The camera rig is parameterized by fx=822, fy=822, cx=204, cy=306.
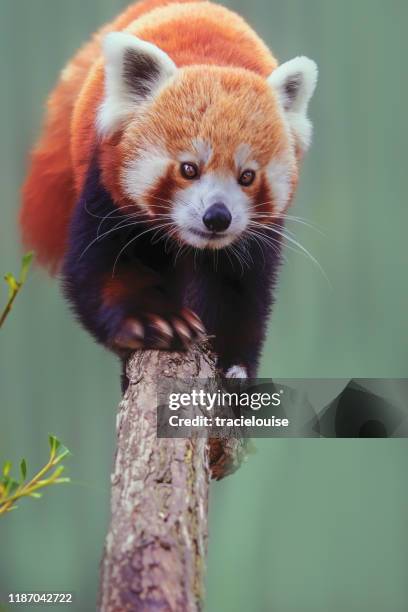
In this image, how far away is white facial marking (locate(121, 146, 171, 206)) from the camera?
217 cm

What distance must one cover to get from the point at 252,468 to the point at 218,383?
16.0 inches

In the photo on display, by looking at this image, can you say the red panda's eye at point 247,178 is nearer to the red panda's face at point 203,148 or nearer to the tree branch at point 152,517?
the red panda's face at point 203,148

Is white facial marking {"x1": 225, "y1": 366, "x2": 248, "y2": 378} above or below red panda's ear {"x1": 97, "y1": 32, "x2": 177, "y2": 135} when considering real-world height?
below

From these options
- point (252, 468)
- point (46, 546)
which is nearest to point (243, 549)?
point (252, 468)

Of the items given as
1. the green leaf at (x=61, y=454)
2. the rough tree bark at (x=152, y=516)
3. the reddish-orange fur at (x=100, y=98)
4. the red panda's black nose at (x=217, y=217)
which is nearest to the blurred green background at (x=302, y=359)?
the reddish-orange fur at (x=100, y=98)

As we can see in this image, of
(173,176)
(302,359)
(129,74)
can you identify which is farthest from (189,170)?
→ (302,359)

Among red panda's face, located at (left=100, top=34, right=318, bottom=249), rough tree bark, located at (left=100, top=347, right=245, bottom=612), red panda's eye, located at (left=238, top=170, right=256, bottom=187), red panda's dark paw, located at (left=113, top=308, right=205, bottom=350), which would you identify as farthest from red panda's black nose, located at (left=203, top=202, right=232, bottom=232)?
rough tree bark, located at (left=100, top=347, right=245, bottom=612)

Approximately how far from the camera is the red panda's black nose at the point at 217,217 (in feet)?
6.81

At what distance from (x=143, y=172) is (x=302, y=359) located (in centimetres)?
77

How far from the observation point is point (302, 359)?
253cm

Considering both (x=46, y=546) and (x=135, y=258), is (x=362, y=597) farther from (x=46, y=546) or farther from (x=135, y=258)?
(x=135, y=258)

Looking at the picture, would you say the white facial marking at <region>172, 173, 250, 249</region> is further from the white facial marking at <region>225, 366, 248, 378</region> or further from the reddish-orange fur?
the white facial marking at <region>225, 366, 248, 378</region>

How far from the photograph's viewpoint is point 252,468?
2.50 meters

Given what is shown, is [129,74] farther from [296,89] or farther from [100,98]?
[296,89]
